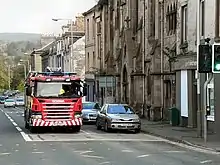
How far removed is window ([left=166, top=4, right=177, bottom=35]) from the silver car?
26.3ft

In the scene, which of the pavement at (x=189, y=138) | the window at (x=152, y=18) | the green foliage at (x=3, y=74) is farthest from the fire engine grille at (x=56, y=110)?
the green foliage at (x=3, y=74)

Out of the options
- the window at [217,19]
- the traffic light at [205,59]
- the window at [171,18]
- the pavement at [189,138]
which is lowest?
the pavement at [189,138]

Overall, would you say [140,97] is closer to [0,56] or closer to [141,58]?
[141,58]

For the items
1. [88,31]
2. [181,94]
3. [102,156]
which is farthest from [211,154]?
[88,31]

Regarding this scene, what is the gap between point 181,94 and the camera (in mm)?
34688

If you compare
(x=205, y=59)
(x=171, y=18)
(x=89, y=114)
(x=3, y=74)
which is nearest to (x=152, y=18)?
(x=171, y=18)

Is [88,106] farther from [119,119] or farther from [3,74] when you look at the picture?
[3,74]

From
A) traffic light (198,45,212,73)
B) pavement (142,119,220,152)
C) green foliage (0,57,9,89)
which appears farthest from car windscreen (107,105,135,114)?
green foliage (0,57,9,89)

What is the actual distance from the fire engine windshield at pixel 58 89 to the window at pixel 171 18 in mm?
10686

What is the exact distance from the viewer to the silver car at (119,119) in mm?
30391

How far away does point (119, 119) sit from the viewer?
1198 inches

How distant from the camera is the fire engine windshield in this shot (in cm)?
2912

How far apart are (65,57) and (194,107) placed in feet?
169

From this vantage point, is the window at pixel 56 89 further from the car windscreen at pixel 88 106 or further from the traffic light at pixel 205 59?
the car windscreen at pixel 88 106
